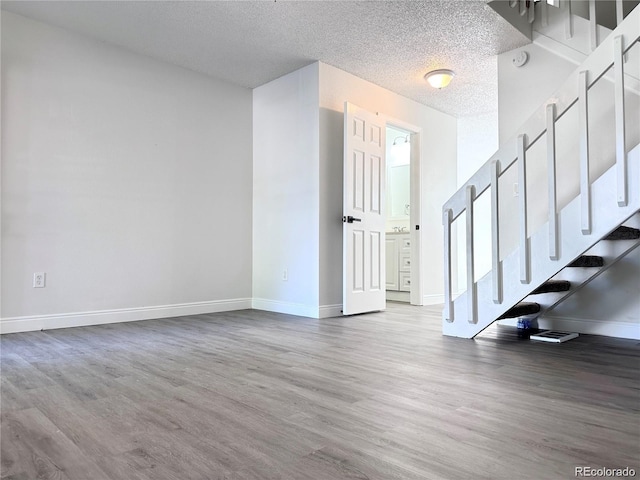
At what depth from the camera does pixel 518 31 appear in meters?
3.75

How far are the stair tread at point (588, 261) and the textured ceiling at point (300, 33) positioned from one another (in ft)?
6.63

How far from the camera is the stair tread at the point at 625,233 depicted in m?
2.83

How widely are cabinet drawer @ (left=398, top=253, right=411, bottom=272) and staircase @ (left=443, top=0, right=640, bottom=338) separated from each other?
240cm

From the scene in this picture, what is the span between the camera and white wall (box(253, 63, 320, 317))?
450 centimetres

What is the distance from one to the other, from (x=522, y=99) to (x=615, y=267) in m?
1.67

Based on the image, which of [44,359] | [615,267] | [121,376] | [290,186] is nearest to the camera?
[121,376]

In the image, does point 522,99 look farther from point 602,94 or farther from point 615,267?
point 615,267

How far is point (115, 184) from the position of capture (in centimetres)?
408

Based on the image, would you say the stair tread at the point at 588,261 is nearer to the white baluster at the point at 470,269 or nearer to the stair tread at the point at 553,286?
the stair tread at the point at 553,286

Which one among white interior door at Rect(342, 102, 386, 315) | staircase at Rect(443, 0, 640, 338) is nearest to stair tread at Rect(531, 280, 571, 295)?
staircase at Rect(443, 0, 640, 338)

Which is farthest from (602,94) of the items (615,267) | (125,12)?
(125,12)

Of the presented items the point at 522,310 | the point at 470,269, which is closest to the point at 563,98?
the point at 470,269

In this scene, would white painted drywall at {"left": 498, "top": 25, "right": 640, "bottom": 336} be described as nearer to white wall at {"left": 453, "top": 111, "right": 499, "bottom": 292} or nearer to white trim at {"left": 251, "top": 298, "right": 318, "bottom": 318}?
white trim at {"left": 251, "top": 298, "right": 318, "bottom": 318}

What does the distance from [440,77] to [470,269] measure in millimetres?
2336
